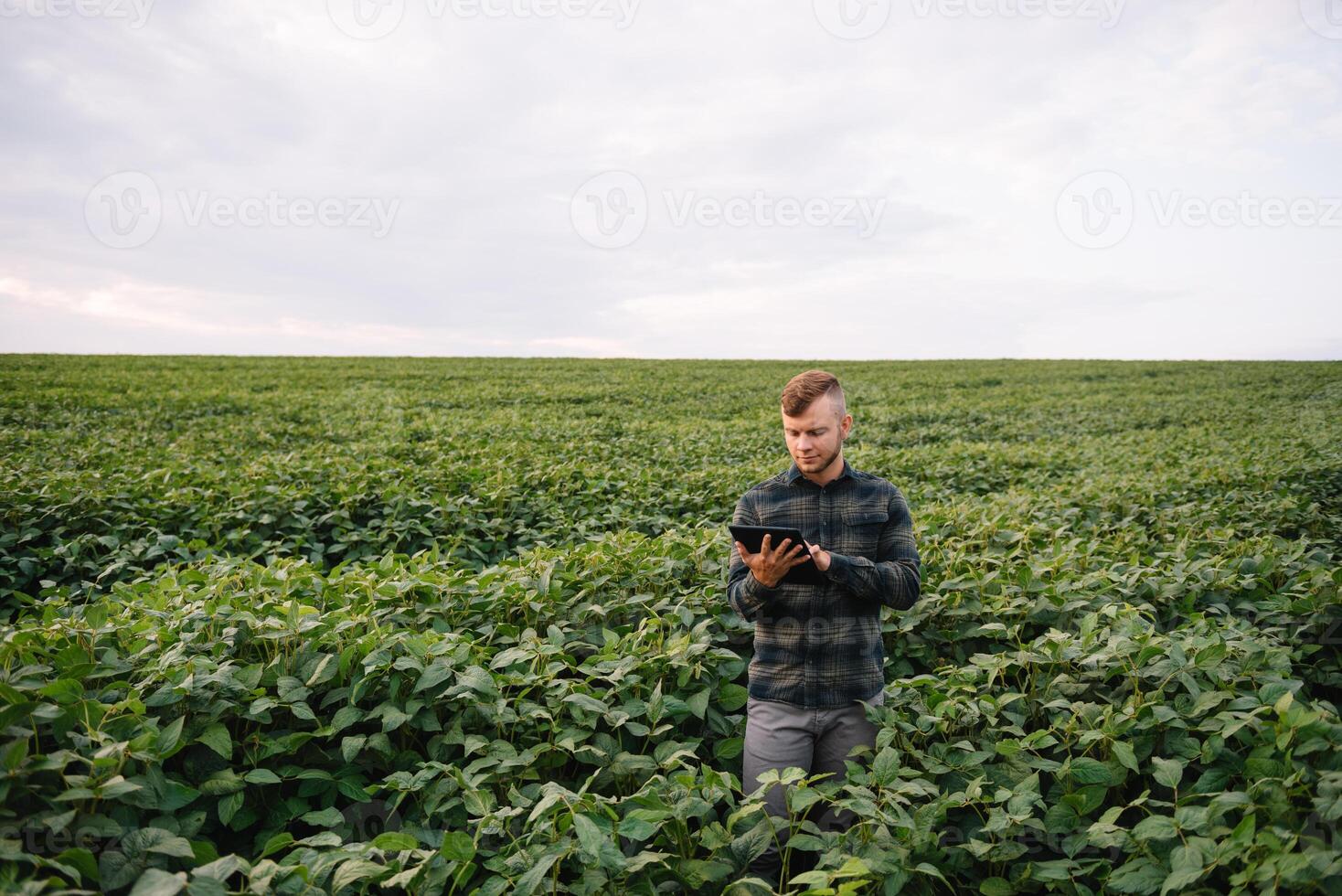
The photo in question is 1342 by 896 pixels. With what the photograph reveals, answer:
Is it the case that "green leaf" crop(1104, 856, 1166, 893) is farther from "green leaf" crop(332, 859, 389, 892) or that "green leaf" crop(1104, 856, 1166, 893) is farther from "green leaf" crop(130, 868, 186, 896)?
"green leaf" crop(130, 868, 186, 896)

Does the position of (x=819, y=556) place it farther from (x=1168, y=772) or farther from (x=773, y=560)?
(x=1168, y=772)

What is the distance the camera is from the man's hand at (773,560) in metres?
2.66

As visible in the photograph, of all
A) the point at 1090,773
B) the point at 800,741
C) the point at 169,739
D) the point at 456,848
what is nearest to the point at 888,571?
the point at 800,741

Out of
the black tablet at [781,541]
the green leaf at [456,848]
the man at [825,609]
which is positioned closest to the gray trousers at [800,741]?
the man at [825,609]

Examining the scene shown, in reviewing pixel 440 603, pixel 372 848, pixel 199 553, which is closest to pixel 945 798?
pixel 372 848

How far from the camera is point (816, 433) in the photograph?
Result: 288cm

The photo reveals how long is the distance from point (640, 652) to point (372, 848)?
139 cm

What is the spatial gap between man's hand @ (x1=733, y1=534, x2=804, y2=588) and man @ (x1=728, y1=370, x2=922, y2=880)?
0.02 meters

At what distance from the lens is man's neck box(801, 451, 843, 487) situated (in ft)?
9.99

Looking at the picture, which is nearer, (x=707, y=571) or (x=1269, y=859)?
(x=1269, y=859)

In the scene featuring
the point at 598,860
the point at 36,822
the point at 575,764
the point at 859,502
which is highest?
the point at 859,502

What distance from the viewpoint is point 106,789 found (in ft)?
6.64

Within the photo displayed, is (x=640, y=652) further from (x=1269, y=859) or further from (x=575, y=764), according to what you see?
(x=1269, y=859)

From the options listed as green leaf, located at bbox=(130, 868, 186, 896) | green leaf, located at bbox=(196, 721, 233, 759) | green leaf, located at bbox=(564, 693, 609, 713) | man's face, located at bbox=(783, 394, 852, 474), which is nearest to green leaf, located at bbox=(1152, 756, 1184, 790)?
man's face, located at bbox=(783, 394, 852, 474)
